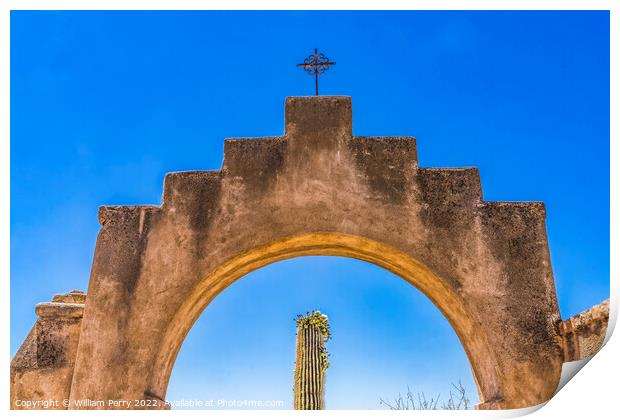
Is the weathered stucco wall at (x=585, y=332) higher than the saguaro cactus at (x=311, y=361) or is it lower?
lower

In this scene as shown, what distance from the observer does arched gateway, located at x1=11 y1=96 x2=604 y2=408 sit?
4.77m

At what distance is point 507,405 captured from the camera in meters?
4.60

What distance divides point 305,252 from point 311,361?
32.5ft

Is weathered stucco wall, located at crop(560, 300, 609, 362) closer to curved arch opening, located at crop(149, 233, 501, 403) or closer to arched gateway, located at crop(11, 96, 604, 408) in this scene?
arched gateway, located at crop(11, 96, 604, 408)

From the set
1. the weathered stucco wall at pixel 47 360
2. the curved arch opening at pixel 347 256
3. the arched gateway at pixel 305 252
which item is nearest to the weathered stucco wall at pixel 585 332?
the arched gateway at pixel 305 252

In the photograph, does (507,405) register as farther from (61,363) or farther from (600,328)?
Answer: (61,363)

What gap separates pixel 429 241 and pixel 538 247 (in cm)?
97

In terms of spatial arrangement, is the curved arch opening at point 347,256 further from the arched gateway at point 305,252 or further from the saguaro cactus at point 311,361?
the saguaro cactus at point 311,361

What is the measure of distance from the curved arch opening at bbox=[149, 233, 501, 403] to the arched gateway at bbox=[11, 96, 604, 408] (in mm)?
17

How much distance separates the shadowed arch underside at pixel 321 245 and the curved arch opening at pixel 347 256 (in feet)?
0.05

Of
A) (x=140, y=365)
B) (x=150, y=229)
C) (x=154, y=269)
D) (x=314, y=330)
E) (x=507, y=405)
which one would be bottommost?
(x=507, y=405)

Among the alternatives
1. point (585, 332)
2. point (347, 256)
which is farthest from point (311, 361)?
point (585, 332)

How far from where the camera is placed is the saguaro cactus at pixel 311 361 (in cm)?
1409
